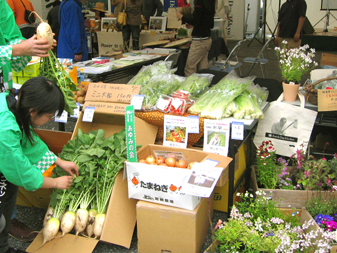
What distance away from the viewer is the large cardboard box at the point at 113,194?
227 centimetres

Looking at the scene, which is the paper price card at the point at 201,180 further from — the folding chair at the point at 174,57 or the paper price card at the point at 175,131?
the folding chair at the point at 174,57

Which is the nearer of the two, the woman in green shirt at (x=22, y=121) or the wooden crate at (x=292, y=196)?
the woman in green shirt at (x=22, y=121)

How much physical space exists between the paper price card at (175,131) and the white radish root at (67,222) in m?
0.90

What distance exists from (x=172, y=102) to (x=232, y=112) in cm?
49

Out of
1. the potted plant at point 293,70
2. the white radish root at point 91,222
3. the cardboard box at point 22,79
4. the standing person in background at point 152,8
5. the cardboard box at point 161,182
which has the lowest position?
the white radish root at point 91,222

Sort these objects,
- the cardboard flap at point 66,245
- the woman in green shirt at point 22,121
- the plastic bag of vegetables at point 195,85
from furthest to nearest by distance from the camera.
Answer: the plastic bag of vegetables at point 195,85 → the cardboard flap at point 66,245 → the woman in green shirt at point 22,121

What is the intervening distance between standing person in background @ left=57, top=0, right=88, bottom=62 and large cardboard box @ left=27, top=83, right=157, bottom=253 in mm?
1944

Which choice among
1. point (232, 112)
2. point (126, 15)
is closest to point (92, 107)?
point (232, 112)

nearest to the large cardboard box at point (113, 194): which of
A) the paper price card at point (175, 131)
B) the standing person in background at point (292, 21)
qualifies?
the paper price card at point (175, 131)

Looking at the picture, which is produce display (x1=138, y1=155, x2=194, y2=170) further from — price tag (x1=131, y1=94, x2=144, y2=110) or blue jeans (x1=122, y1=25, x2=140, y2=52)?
blue jeans (x1=122, y1=25, x2=140, y2=52)

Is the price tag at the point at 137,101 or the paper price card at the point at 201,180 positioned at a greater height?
the price tag at the point at 137,101

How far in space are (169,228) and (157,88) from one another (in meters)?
1.26

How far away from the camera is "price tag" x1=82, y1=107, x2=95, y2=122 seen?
2.75 meters

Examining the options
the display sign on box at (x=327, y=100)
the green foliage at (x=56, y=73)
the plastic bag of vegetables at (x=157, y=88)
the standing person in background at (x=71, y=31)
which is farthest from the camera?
the standing person in background at (x=71, y=31)
